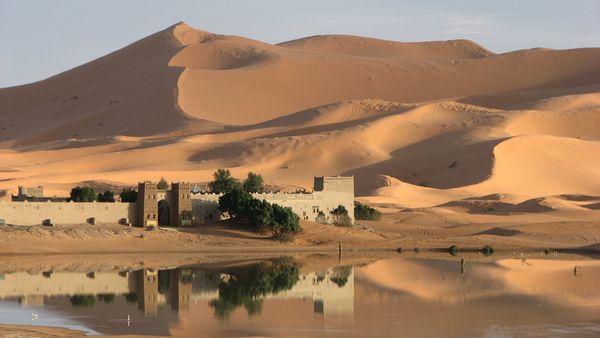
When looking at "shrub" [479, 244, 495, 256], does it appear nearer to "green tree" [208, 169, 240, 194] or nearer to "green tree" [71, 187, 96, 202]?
"green tree" [71, 187, 96, 202]

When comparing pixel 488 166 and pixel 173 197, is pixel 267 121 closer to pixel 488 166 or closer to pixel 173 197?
pixel 488 166

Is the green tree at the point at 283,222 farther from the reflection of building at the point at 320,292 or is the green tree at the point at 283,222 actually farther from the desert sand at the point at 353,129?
the reflection of building at the point at 320,292

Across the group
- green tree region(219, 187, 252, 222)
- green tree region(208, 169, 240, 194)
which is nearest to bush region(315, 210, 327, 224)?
green tree region(219, 187, 252, 222)

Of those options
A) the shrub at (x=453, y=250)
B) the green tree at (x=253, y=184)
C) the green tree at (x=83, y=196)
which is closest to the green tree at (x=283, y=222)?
the shrub at (x=453, y=250)

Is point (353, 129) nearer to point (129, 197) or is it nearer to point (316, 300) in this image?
point (129, 197)

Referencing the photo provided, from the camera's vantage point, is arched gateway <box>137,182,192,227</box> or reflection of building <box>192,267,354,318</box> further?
arched gateway <box>137,182,192,227</box>

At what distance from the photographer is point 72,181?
3314 inches

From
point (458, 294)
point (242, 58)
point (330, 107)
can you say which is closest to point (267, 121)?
point (330, 107)

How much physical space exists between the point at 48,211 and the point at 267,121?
71.5 meters

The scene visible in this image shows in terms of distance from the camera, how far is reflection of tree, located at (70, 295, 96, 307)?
112ft

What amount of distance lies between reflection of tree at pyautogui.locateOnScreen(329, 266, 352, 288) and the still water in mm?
62

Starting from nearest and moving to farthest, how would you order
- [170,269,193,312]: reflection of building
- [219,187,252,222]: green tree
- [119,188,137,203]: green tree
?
[170,269,193,312]: reflection of building
[219,187,252,222]: green tree
[119,188,137,203]: green tree

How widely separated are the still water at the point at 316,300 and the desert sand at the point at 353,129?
31.4 feet

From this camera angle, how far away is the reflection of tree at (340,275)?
4083 cm
